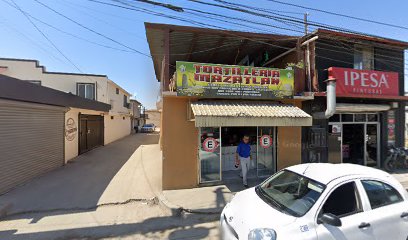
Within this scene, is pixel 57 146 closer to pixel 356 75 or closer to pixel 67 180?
pixel 67 180

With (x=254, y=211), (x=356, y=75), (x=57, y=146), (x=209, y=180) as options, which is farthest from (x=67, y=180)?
(x=356, y=75)

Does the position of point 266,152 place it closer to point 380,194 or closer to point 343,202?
point 380,194

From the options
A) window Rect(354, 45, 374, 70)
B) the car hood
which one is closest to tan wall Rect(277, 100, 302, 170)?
window Rect(354, 45, 374, 70)

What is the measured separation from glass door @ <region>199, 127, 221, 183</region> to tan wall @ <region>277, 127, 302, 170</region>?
7.85 feet

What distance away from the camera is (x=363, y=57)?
10008mm

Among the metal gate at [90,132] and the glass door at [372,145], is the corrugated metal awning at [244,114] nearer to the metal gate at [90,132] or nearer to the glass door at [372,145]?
the glass door at [372,145]

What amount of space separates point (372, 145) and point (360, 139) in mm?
678

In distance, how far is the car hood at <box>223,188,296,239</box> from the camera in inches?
123

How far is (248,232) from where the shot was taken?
307cm

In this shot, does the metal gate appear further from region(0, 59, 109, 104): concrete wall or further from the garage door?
the garage door

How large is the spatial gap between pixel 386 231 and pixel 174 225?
391 centimetres

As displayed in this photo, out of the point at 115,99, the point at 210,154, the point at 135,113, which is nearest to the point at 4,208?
the point at 210,154

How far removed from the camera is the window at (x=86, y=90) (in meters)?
20.0

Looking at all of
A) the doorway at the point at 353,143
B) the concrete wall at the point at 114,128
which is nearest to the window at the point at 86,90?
the concrete wall at the point at 114,128
